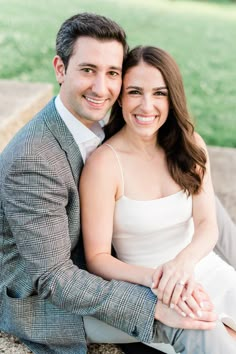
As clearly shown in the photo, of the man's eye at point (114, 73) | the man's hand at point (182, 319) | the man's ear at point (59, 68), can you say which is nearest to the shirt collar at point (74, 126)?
the man's ear at point (59, 68)

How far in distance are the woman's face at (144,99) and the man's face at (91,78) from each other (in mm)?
68

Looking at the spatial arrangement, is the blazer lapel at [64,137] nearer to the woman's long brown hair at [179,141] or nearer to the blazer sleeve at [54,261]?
the blazer sleeve at [54,261]

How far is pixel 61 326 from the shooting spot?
2303 mm

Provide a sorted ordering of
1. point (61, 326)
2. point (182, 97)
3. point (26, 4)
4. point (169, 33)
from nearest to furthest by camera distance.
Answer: point (61, 326)
point (182, 97)
point (169, 33)
point (26, 4)

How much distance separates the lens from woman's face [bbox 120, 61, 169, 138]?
95.3 inches

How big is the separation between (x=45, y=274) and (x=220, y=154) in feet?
10.1

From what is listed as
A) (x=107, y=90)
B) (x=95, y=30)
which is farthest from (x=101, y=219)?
(x=95, y=30)

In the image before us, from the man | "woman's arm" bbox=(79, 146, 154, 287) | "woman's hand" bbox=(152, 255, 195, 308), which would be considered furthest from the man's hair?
"woman's hand" bbox=(152, 255, 195, 308)

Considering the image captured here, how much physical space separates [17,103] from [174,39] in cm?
645

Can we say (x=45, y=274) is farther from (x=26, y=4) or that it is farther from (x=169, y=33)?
(x=26, y=4)

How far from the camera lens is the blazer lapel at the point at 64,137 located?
7.45ft

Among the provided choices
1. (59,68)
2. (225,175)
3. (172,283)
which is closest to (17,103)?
(225,175)

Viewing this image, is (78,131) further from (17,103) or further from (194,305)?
(17,103)

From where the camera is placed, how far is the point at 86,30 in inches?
92.4
